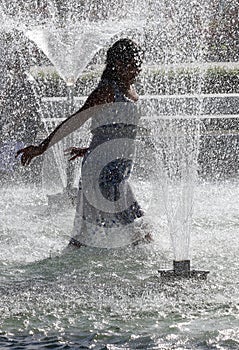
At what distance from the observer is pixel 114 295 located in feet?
16.6

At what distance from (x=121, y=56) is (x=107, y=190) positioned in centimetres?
86

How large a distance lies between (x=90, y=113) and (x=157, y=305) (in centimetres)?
153

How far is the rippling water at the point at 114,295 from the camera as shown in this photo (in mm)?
4383

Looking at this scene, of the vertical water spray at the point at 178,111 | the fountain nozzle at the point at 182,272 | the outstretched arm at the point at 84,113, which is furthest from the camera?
the vertical water spray at the point at 178,111

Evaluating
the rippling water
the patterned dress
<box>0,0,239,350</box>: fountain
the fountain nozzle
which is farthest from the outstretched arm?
the fountain nozzle

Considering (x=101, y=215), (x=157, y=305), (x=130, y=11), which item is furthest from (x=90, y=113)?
(x=130, y=11)

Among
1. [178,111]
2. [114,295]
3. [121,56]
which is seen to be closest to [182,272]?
[114,295]

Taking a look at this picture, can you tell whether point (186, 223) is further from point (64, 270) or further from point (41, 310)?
point (41, 310)

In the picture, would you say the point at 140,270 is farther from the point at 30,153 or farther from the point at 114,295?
the point at 30,153

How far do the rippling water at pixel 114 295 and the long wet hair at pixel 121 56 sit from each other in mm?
1113

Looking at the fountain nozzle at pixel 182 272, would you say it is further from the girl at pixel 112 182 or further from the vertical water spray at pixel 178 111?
the girl at pixel 112 182

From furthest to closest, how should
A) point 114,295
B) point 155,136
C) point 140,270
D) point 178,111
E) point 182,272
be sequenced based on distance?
point 178,111
point 155,136
point 140,270
point 182,272
point 114,295

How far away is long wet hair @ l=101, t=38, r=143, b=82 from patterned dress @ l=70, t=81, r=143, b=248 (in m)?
0.31

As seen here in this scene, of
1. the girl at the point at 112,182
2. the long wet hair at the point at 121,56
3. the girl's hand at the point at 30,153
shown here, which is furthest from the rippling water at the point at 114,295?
the long wet hair at the point at 121,56
